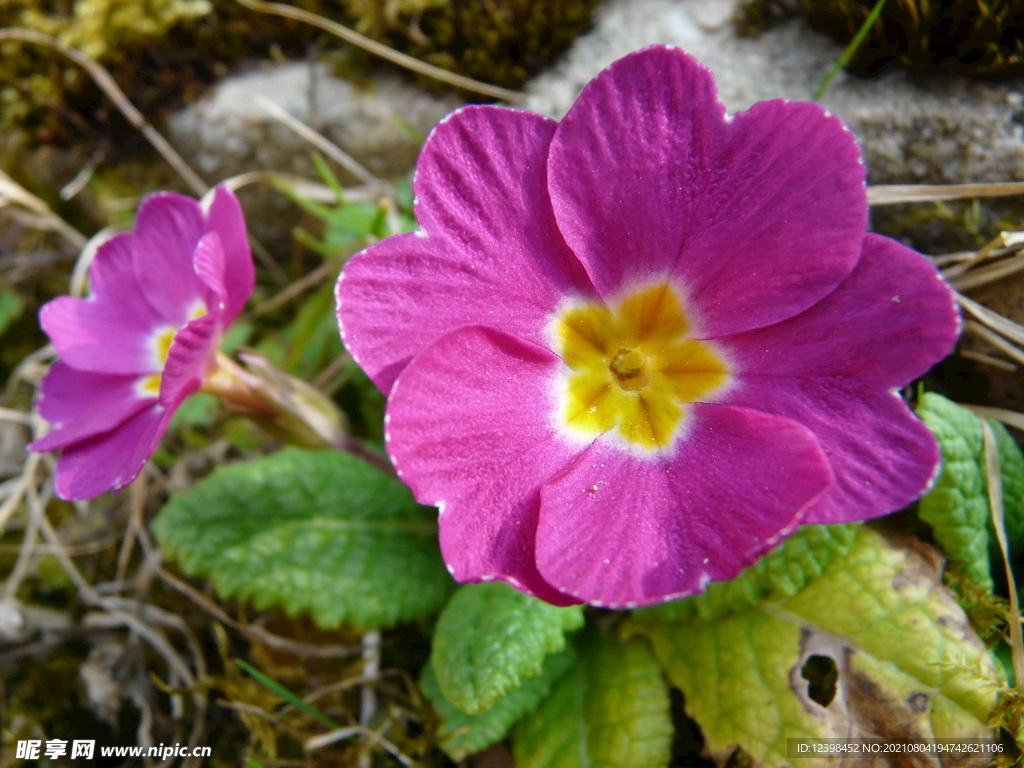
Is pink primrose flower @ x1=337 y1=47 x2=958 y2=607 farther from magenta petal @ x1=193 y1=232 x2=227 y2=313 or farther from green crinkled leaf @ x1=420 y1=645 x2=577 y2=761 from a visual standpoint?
green crinkled leaf @ x1=420 y1=645 x2=577 y2=761

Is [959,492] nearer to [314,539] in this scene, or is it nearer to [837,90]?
[837,90]

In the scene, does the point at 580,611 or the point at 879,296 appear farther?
the point at 580,611

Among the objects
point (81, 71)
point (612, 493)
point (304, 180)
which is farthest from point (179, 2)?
point (612, 493)

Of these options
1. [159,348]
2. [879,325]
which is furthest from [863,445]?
[159,348]

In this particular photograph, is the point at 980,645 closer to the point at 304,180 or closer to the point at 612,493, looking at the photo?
the point at 612,493

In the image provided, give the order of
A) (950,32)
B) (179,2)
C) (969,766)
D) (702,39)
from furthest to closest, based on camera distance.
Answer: (179,2) < (702,39) < (950,32) < (969,766)

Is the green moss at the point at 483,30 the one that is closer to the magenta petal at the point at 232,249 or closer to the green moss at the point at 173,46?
the green moss at the point at 173,46
